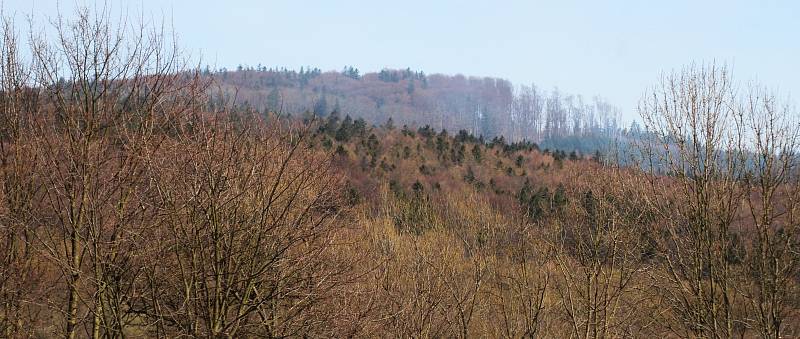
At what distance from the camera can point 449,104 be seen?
426 feet

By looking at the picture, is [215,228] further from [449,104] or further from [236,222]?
[449,104]

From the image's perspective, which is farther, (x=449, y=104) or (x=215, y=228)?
(x=449, y=104)

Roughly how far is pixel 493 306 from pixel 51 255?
1154cm

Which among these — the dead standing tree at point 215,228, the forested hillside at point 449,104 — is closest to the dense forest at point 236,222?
the dead standing tree at point 215,228

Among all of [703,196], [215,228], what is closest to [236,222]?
[215,228]

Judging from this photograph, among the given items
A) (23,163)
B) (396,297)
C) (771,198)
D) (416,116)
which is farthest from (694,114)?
(416,116)

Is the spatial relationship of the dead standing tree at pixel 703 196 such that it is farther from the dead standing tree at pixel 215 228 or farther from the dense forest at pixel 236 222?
the dead standing tree at pixel 215 228

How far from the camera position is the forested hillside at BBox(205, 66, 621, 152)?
108m

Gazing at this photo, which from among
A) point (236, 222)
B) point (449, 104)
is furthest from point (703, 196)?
point (449, 104)

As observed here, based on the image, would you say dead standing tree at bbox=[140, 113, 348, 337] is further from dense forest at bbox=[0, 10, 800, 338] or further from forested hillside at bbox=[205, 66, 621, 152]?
forested hillside at bbox=[205, 66, 621, 152]

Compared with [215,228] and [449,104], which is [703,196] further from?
[449,104]

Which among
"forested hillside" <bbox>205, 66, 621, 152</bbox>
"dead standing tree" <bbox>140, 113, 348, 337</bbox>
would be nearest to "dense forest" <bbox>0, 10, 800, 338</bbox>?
"dead standing tree" <bbox>140, 113, 348, 337</bbox>

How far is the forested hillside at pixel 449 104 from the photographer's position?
108 metres

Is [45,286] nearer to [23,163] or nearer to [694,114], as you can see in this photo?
[23,163]
